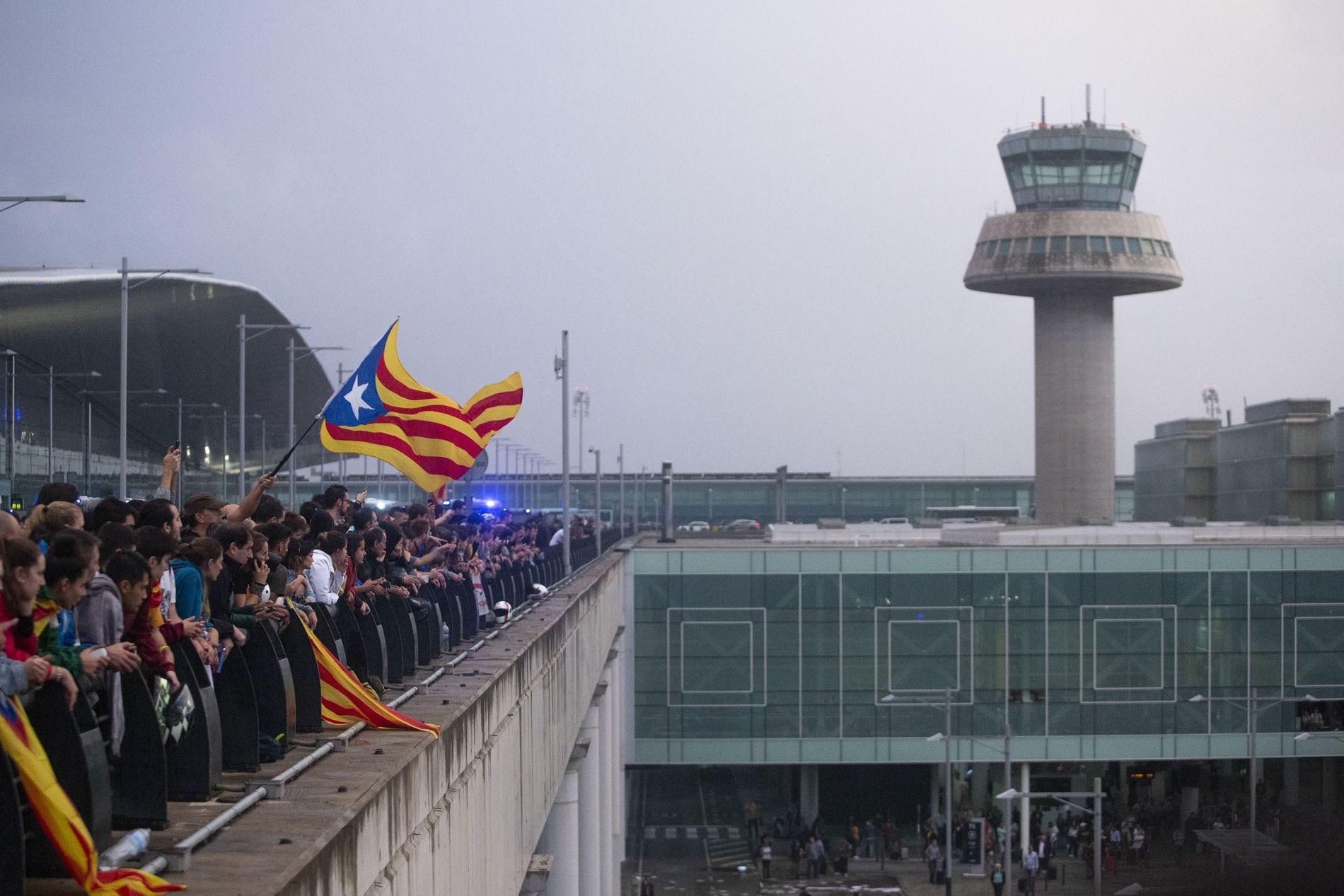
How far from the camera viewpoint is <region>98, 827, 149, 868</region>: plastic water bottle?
20.9ft

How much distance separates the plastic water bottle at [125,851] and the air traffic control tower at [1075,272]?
3504 inches

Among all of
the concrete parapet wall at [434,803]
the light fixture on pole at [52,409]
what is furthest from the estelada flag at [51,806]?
the light fixture on pole at [52,409]

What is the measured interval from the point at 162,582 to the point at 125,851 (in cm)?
220

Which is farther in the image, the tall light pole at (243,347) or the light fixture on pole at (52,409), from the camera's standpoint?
the light fixture on pole at (52,409)

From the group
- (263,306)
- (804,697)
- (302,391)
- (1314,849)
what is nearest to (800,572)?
(804,697)

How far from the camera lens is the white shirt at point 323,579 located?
11.8 m

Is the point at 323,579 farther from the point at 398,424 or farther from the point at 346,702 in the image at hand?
the point at 398,424

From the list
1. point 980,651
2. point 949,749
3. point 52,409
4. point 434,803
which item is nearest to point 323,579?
point 434,803

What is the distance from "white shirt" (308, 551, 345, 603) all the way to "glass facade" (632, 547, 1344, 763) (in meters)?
41.7

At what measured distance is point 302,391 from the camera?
92.4 m

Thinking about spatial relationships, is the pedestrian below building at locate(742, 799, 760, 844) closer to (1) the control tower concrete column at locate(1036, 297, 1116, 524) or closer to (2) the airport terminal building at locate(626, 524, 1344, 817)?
(2) the airport terminal building at locate(626, 524, 1344, 817)

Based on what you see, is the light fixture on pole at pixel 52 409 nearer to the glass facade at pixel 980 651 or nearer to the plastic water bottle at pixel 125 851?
the glass facade at pixel 980 651

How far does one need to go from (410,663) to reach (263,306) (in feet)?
175

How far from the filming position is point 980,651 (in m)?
53.6
